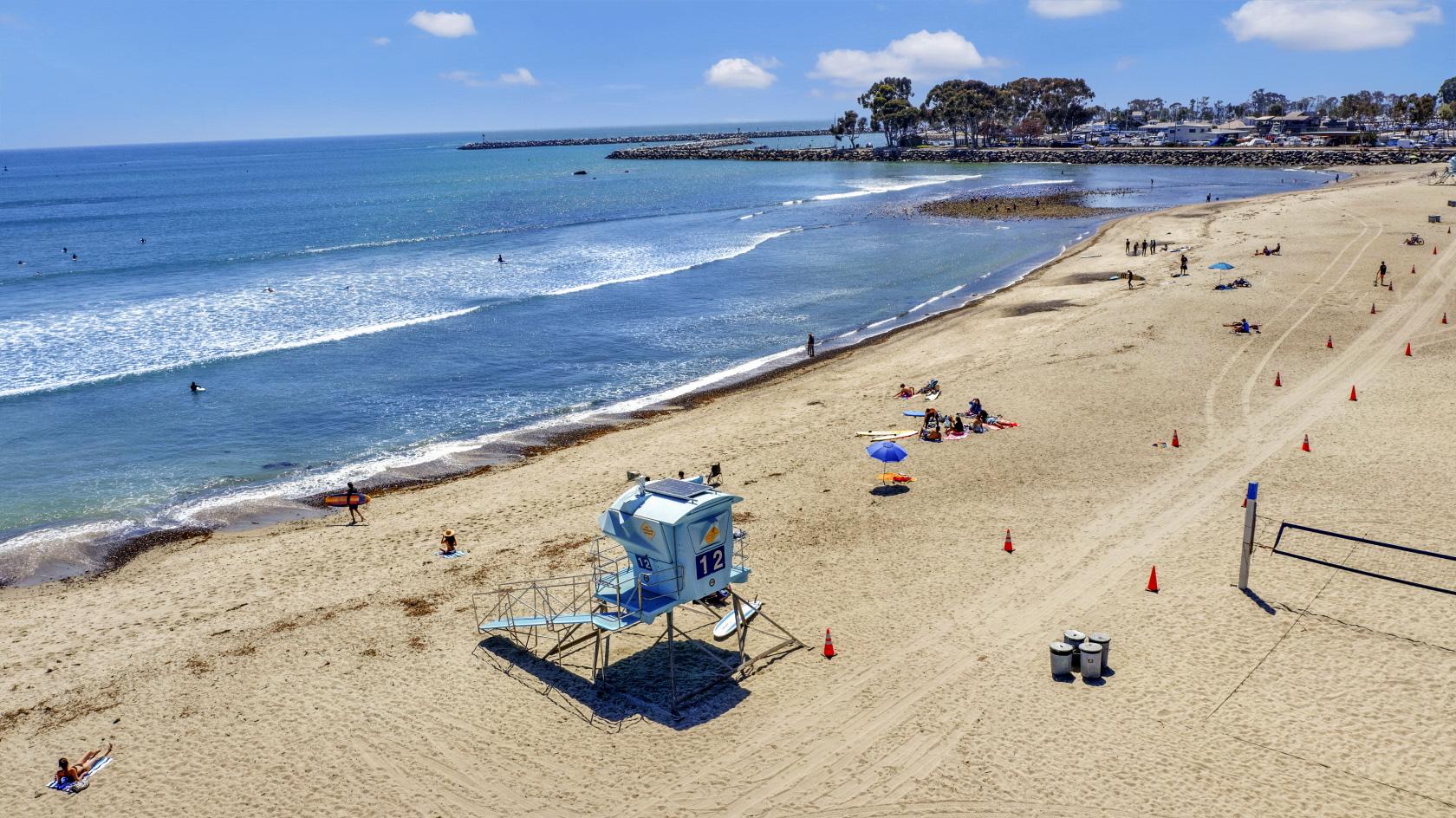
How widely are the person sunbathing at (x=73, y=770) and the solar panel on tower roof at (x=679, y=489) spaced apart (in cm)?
947

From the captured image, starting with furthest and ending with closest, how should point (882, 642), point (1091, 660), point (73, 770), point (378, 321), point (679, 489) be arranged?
point (378, 321) → point (882, 642) → point (679, 489) → point (1091, 660) → point (73, 770)

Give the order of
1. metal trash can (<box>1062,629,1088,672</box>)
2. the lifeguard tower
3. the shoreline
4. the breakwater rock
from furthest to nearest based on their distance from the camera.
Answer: the breakwater rock, the shoreline, metal trash can (<box>1062,629,1088,672</box>), the lifeguard tower

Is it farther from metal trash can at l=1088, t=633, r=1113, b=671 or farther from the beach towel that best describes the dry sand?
metal trash can at l=1088, t=633, r=1113, b=671

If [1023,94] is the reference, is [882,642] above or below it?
below

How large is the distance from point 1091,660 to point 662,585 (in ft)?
22.6

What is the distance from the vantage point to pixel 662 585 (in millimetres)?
14281

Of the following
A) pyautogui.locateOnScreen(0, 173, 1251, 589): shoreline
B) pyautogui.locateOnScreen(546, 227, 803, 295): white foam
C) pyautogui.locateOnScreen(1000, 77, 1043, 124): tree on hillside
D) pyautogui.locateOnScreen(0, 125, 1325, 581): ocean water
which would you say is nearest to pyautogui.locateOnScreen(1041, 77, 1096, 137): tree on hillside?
pyautogui.locateOnScreen(1000, 77, 1043, 124): tree on hillside

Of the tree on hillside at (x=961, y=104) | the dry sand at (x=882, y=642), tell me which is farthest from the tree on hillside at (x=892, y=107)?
the dry sand at (x=882, y=642)

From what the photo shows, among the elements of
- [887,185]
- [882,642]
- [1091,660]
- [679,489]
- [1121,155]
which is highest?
[1121,155]

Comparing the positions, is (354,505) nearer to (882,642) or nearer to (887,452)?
(887,452)

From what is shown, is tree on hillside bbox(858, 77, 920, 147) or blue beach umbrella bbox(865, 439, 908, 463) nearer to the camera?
blue beach umbrella bbox(865, 439, 908, 463)

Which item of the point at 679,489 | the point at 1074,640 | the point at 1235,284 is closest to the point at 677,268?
the point at 1235,284

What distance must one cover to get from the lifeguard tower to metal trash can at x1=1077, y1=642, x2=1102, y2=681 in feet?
15.4

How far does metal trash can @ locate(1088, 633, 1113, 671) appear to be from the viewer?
14.1 meters
